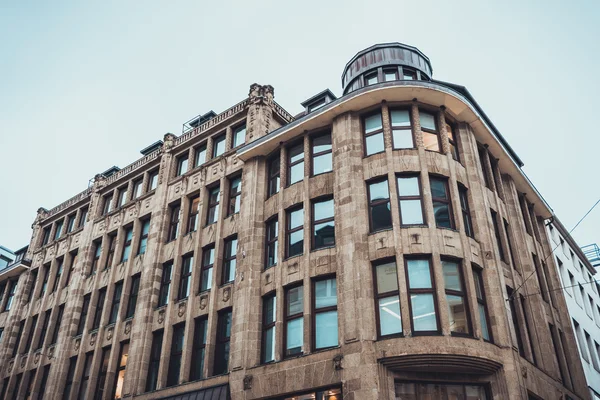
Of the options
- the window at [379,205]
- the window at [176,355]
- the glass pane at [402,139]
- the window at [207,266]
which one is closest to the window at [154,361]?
the window at [176,355]

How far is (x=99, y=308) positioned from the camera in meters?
31.3

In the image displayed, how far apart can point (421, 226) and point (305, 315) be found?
5.51 meters

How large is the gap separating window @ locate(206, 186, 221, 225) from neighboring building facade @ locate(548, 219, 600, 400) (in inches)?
762

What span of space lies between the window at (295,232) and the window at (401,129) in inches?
202

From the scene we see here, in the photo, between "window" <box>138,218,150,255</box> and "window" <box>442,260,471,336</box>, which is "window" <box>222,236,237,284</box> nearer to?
"window" <box>138,218,150,255</box>

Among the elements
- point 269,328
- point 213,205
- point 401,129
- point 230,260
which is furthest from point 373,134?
point 213,205

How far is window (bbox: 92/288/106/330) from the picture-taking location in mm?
30812

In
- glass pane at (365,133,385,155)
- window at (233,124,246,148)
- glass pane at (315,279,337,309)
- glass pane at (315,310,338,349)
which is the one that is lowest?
glass pane at (315,310,338,349)

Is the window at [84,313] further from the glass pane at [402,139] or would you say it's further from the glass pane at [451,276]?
the glass pane at [451,276]

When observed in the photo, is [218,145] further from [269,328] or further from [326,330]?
[326,330]

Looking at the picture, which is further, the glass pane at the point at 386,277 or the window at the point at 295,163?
the window at the point at 295,163

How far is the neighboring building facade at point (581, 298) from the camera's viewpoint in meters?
29.2

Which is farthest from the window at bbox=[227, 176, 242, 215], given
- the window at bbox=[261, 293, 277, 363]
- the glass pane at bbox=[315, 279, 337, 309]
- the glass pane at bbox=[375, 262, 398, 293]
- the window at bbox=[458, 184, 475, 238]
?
the window at bbox=[458, 184, 475, 238]

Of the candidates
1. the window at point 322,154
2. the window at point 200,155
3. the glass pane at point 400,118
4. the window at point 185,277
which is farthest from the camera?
the window at point 200,155
